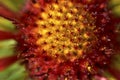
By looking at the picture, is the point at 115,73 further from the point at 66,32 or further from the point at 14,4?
the point at 14,4

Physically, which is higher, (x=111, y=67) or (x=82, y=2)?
(x=82, y=2)

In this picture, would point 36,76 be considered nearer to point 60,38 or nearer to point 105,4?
point 60,38

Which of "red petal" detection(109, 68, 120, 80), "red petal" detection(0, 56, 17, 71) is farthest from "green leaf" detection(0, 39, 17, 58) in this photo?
"red petal" detection(109, 68, 120, 80)

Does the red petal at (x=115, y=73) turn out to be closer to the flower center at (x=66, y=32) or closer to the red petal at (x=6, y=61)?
the flower center at (x=66, y=32)

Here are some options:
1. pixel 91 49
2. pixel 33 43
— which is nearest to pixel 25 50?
pixel 33 43

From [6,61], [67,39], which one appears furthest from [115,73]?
[6,61]

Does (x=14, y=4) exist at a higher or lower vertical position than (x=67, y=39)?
higher

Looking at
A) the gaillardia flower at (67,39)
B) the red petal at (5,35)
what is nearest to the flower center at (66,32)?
the gaillardia flower at (67,39)
